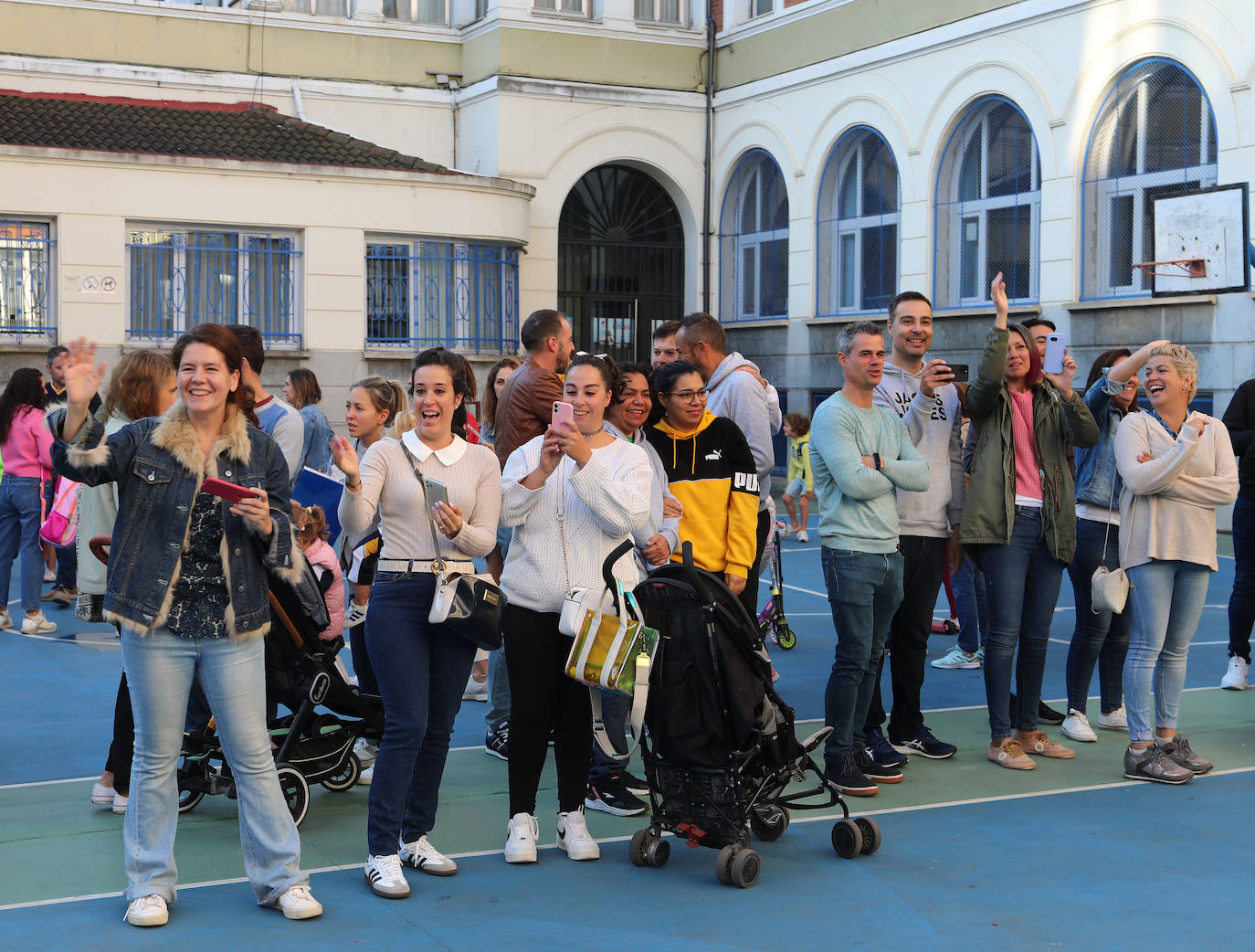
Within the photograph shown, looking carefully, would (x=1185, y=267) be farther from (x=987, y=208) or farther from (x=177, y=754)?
(x=177, y=754)

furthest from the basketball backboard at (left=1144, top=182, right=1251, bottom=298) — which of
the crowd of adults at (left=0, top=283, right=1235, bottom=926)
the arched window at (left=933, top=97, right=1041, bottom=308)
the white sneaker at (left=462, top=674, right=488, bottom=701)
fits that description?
the white sneaker at (left=462, top=674, right=488, bottom=701)

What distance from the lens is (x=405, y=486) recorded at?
17.4ft

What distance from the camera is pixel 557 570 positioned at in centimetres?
552

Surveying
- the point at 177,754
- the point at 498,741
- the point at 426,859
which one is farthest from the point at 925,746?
the point at 177,754

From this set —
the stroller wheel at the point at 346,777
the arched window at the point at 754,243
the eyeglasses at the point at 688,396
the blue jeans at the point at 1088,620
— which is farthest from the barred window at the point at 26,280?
the blue jeans at the point at 1088,620

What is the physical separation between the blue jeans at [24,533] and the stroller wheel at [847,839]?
24.1 feet

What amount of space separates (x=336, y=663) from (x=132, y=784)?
1513 mm

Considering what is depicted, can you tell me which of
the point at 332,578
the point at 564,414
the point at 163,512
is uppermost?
the point at 564,414

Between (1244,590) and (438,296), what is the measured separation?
15221 millimetres

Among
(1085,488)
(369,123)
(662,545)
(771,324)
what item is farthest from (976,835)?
(369,123)

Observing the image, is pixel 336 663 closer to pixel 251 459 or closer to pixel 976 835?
pixel 251 459

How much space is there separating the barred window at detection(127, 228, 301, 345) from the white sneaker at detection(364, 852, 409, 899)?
16.1 meters

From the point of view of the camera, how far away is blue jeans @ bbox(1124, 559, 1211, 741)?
6965 mm

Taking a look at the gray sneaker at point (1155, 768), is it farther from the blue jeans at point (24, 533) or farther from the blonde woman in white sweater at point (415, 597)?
the blue jeans at point (24, 533)
